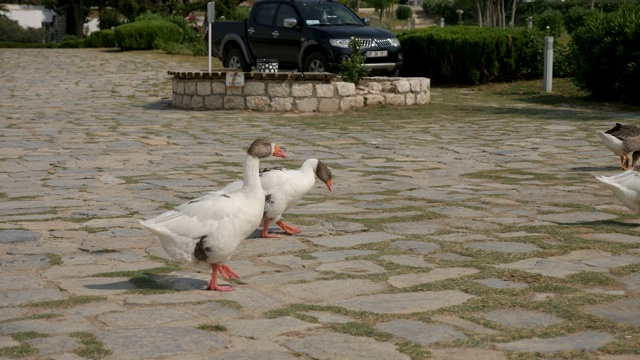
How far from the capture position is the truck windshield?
62.0ft

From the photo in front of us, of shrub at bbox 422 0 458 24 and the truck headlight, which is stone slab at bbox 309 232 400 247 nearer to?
Answer: the truck headlight

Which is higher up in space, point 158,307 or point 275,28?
point 275,28

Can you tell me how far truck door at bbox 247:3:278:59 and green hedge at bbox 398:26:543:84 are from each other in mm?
3808

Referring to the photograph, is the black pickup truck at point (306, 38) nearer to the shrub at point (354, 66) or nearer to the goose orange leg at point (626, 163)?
the shrub at point (354, 66)

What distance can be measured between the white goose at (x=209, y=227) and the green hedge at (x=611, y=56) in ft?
42.2

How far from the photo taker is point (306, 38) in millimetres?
18453

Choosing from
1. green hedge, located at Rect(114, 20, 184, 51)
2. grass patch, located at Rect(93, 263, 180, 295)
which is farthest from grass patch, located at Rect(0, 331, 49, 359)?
green hedge, located at Rect(114, 20, 184, 51)

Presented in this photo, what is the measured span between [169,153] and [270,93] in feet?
17.2

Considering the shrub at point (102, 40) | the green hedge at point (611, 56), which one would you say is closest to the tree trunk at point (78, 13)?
the shrub at point (102, 40)

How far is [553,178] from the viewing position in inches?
368

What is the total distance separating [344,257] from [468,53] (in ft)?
50.6

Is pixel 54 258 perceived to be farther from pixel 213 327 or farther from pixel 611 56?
pixel 611 56

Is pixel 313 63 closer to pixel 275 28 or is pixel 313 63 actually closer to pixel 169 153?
pixel 275 28

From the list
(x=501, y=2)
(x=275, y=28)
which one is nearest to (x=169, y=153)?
(x=275, y=28)
